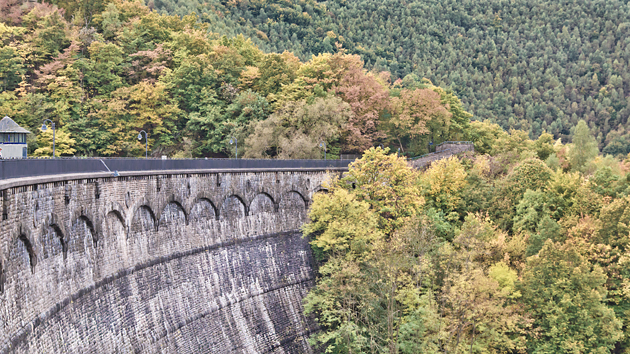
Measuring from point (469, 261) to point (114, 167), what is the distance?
1024 inches

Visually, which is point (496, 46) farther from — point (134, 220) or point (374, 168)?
point (134, 220)

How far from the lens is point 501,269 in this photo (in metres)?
47.8

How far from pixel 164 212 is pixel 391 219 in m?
22.4

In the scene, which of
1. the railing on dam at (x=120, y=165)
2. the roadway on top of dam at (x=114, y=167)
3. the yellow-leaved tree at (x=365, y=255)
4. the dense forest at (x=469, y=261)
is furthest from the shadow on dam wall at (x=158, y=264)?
the dense forest at (x=469, y=261)

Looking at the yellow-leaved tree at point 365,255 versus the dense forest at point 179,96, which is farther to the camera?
the dense forest at point 179,96

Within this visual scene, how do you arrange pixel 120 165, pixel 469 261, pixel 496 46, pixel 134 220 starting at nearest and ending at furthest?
pixel 120 165 → pixel 134 220 → pixel 469 261 → pixel 496 46

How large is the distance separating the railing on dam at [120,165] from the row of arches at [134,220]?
2019mm

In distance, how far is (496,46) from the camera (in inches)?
6821

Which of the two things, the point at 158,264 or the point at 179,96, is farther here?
the point at 179,96

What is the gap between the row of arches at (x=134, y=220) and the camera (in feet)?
75.6

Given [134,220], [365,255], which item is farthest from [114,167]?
[365,255]

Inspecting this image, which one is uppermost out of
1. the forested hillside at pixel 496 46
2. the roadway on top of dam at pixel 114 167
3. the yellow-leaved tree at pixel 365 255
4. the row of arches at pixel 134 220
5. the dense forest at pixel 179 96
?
the forested hillside at pixel 496 46

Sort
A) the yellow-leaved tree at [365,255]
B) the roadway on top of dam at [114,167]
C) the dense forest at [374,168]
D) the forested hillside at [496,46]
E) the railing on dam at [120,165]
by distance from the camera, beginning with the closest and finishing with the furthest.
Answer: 1. the roadway on top of dam at [114,167]
2. the railing on dam at [120,165]
3. the dense forest at [374,168]
4. the yellow-leaved tree at [365,255]
5. the forested hillside at [496,46]

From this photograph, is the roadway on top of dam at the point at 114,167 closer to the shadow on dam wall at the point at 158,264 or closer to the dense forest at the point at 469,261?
the shadow on dam wall at the point at 158,264
